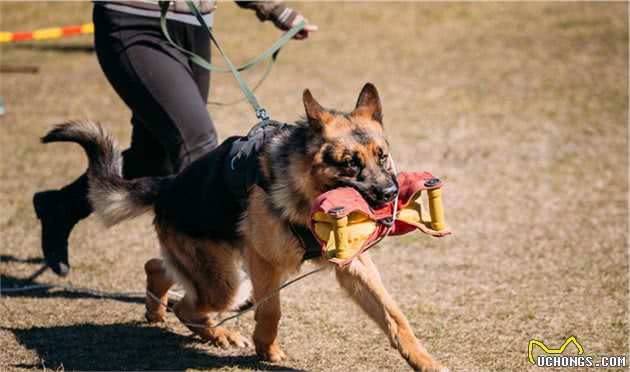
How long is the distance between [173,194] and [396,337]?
4.78ft

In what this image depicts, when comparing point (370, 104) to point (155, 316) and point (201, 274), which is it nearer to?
point (201, 274)

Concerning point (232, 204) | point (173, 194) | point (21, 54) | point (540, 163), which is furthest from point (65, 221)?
point (21, 54)

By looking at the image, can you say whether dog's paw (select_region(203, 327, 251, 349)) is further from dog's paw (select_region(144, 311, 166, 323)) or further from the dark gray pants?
the dark gray pants

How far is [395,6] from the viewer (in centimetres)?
1684

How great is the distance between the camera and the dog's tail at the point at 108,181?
459cm

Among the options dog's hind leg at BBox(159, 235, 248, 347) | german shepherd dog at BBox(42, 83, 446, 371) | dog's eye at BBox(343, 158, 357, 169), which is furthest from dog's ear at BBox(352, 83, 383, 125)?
dog's hind leg at BBox(159, 235, 248, 347)

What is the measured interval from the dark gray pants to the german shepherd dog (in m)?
0.26

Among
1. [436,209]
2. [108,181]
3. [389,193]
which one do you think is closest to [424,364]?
[436,209]

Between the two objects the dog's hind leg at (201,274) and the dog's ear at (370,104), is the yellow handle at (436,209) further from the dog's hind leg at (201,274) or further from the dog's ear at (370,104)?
the dog's hind leg at (201,274)

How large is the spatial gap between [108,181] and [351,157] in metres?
1.75

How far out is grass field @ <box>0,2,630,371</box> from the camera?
4.61 meters

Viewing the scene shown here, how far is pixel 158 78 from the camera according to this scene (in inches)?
180

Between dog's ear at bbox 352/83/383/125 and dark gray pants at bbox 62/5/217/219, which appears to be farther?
dark gray pants at bbox 62/5/217/219

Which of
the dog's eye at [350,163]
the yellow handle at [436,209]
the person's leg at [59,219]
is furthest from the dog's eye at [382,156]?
the person's leg at [59,219]
